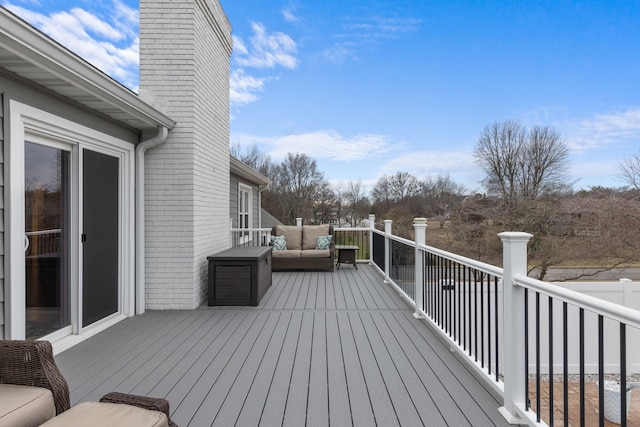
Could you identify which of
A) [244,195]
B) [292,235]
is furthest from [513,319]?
[244,195]

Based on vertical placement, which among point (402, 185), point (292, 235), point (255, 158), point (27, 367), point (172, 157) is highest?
point (255, 158)

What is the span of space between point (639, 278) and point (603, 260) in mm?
2249

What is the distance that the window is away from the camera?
943 centimetres

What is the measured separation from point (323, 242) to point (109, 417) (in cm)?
624

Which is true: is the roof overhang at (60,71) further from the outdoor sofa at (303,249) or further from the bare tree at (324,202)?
the bare tree at (324,202)

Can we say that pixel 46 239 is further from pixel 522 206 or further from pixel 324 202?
pixel 324 202

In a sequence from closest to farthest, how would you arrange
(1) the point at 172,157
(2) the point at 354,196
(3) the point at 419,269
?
1. (3) the point at 419,269
2. (1) the point at 172,157
3. (2) the point at 354,196

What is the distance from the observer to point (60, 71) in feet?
7.67

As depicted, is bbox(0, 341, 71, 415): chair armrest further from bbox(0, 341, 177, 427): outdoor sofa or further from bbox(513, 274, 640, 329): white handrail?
bbox(513, 274, 640, 329): white handrail

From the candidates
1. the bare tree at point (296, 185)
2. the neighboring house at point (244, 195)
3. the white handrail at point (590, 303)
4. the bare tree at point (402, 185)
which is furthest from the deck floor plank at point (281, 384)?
the bare tree at point (296, 185)

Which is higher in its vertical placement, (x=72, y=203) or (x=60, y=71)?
(x=60, y=71)

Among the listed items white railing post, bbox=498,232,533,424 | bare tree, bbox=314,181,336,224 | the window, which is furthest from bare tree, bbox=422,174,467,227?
white railing post, bbox=498,232,533,424

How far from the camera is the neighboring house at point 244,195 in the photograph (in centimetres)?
826

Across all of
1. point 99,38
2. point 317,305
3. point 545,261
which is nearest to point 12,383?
point 317,305
